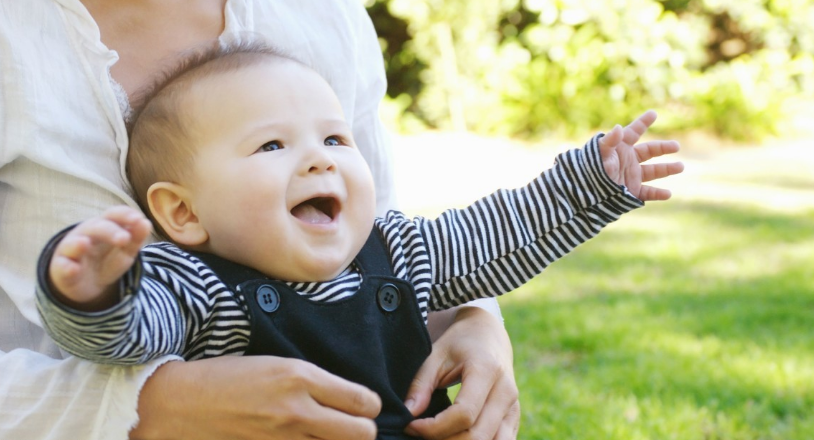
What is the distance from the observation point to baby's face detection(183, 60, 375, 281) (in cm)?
146

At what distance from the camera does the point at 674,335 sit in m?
3.67

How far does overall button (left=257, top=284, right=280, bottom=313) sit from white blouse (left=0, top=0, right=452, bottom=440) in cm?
28

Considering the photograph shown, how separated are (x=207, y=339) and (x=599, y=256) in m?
3.72

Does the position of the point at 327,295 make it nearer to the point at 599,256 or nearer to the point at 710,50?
the point at 599,256

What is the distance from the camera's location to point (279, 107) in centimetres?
154

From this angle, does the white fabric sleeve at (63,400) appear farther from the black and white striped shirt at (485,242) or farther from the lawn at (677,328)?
the lawn at (677,328)

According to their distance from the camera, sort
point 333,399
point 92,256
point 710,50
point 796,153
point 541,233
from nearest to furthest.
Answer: point 92,256 < point 333,399 < point 541,233 < point 796,153 < point 710,50

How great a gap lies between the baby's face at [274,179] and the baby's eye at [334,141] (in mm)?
→ 13

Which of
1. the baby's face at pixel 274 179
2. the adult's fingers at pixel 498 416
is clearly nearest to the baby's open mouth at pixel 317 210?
the baby's face at pixel 274 179

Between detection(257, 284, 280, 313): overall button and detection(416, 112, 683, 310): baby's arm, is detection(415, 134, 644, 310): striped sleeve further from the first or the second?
detection(257, 284, 280, 313): overall button

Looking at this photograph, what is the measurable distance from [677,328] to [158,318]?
2872 millimetres

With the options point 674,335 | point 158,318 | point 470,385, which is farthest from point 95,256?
point 674,335

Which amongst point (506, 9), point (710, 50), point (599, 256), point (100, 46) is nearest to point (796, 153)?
point (710, 50)

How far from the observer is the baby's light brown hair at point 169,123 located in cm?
153
